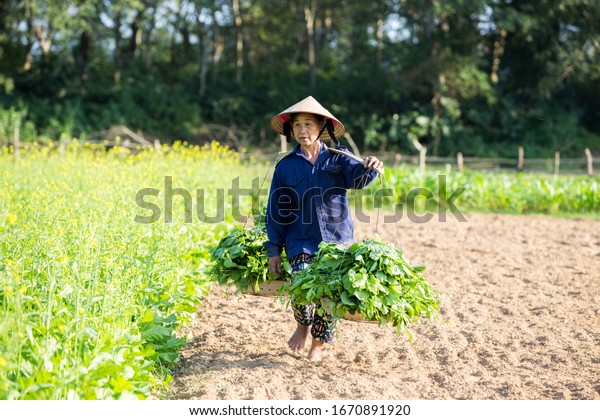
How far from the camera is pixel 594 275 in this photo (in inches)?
261

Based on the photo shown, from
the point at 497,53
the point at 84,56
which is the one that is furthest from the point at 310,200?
the point at 84,56

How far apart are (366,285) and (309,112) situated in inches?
45.0

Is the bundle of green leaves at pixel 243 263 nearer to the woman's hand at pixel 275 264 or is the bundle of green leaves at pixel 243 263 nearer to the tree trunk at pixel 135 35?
the woman's hand at pixel 275 264

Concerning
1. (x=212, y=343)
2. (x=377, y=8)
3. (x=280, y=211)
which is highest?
(x=377, y=8)

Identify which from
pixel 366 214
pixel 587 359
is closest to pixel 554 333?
pixel 587 359

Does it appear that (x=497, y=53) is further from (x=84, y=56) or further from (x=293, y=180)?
(x=293, y=180)

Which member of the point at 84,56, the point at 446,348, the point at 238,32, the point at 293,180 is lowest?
the point at 446,348

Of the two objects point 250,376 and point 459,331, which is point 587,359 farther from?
point 250,376

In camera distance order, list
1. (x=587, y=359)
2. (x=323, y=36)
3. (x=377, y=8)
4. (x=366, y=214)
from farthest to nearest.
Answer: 1. (x=323, y=36)
2. (x=377, y=8)
3. (x=366, y=214)
4. (x=587, y=359)

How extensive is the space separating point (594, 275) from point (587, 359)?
279 centimetres

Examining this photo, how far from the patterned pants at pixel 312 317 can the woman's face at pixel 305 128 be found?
2.42 feet

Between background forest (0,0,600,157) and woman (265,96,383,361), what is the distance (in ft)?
63.3

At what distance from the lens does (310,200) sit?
386cm

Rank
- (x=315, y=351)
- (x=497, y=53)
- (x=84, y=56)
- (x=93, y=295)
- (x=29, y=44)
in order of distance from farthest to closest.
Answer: (x=84, y=56) < (x=497, y=53) < (x=29, y=44) < (x=315, y=351) < (x=93, y=295)
